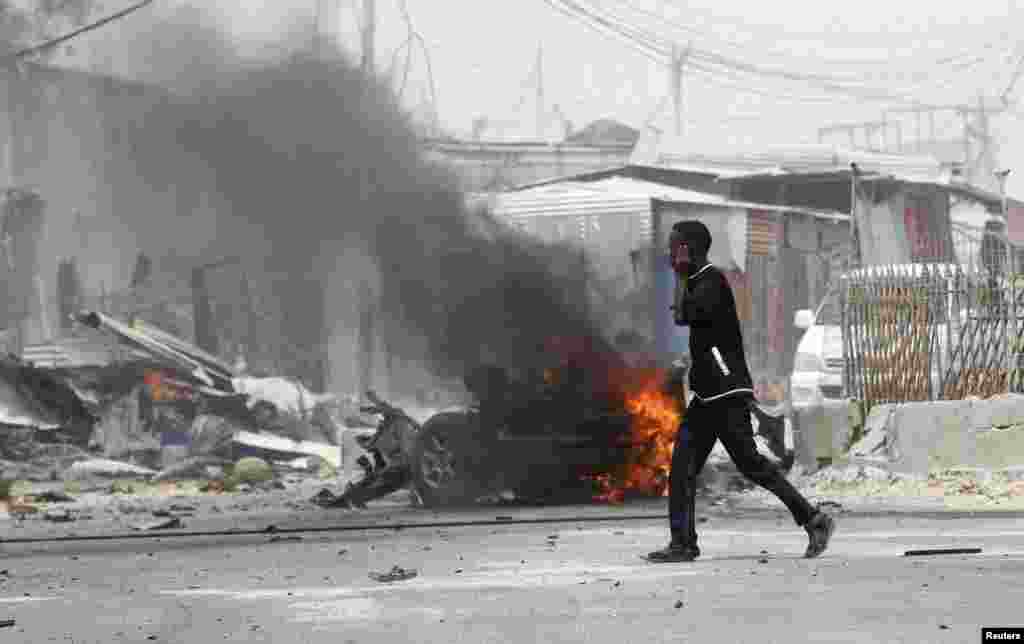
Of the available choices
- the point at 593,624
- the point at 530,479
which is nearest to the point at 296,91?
the point at 530,479

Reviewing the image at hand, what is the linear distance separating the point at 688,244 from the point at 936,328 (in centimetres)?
832

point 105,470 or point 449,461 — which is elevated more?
point 449,461

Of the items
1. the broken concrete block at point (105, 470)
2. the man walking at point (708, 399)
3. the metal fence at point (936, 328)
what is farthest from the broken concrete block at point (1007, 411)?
the broken concrete block at point (105, 470)

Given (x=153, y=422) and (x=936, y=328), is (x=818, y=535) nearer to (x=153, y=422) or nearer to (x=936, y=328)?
(x=936, y=328)

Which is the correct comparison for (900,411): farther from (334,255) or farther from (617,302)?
(334,255)

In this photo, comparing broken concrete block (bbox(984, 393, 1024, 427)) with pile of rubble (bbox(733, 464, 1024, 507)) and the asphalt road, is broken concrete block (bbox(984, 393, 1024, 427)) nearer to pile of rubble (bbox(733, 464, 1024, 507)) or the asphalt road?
pile of rubble (bbox(733, 464, 1024, 507))

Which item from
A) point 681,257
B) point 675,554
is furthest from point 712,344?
point 675,554

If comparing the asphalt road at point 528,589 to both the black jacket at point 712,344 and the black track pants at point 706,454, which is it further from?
the black jacket at point 712,344

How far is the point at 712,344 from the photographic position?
10047mm

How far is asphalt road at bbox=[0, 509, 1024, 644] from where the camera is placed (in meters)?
7.13

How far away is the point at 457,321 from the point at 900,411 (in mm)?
4135

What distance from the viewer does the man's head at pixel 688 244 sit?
1014 centimetres

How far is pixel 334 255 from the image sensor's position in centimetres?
2181

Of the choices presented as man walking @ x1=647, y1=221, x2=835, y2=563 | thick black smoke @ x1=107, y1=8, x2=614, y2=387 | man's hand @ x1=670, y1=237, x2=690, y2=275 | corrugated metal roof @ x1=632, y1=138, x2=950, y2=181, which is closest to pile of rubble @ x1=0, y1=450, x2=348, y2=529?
thick black smoke @ x1=107, y1=8, x2=614, y2=387
